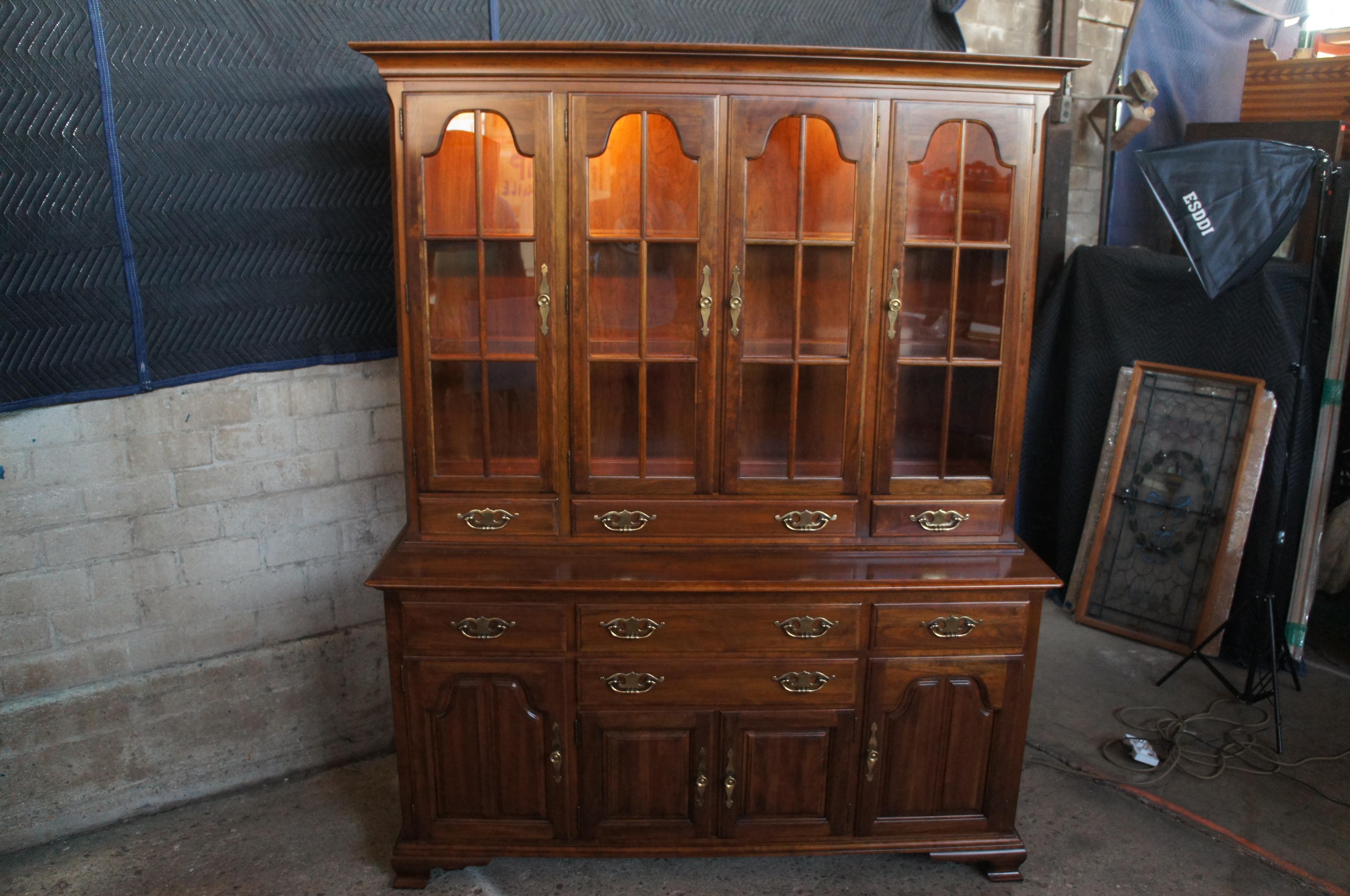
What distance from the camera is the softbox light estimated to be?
3.21 metres

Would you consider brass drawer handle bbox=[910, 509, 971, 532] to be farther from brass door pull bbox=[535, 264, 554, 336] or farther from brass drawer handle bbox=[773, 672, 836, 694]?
brass door pull bbox=[535, 264, 554, 336]

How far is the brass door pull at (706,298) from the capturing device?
237cm

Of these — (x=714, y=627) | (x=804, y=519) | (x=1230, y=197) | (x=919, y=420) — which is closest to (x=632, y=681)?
(x=714, y=627)

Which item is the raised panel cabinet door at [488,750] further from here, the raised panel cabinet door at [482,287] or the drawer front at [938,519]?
the drawer front at [938,519]

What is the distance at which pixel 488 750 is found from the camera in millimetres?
2424

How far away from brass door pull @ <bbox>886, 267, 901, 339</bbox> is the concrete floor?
146cm

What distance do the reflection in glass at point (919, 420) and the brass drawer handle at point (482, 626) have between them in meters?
1.09

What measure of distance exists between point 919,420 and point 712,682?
88 centimetres

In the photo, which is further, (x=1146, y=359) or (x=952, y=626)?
(x=1146, y=359)

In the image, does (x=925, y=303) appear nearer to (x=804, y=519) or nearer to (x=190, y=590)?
(x=804, y=519)

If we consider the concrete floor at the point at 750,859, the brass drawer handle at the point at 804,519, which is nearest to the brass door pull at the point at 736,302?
the brass drawer handle at the point at 804,519

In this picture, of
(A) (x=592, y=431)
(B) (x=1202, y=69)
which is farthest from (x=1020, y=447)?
(B) (x=1202, y=69)

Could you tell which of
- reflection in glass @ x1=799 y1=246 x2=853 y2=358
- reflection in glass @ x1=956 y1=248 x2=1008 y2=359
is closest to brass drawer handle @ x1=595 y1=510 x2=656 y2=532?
reflection in glass @ x1=799 y1=246 x2=853 y2=358

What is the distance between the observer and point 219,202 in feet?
8.32
